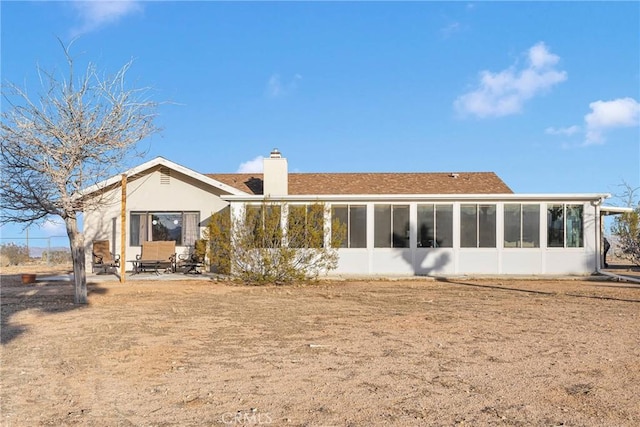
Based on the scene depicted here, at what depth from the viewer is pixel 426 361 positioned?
608 cm

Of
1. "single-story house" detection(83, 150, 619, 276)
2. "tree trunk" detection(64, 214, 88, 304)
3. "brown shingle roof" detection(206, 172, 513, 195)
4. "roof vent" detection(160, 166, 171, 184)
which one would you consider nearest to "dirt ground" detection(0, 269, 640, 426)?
"tree trunk" detection(64, 214, 88, 304)

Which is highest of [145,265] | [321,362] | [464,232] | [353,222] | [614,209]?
[614,209]

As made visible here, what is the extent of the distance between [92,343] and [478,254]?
13192mm

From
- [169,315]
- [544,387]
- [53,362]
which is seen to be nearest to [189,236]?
[169,315]

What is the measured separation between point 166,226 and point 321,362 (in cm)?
1402

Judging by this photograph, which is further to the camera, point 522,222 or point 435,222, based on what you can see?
point 435,222

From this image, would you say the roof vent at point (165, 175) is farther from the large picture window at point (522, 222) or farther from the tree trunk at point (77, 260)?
the large picture window at point (522, 222)

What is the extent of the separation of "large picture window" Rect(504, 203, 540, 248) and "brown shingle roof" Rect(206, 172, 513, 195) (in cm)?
309

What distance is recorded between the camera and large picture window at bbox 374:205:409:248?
17547 millimetres

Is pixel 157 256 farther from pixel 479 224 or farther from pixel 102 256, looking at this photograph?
pixel 479 224

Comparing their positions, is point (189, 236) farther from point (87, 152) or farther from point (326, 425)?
point (326, 425)

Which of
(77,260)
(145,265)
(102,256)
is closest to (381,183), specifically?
(145,265)

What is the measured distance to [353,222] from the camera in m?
17.6

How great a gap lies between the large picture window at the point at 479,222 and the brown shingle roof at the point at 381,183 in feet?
9.76
